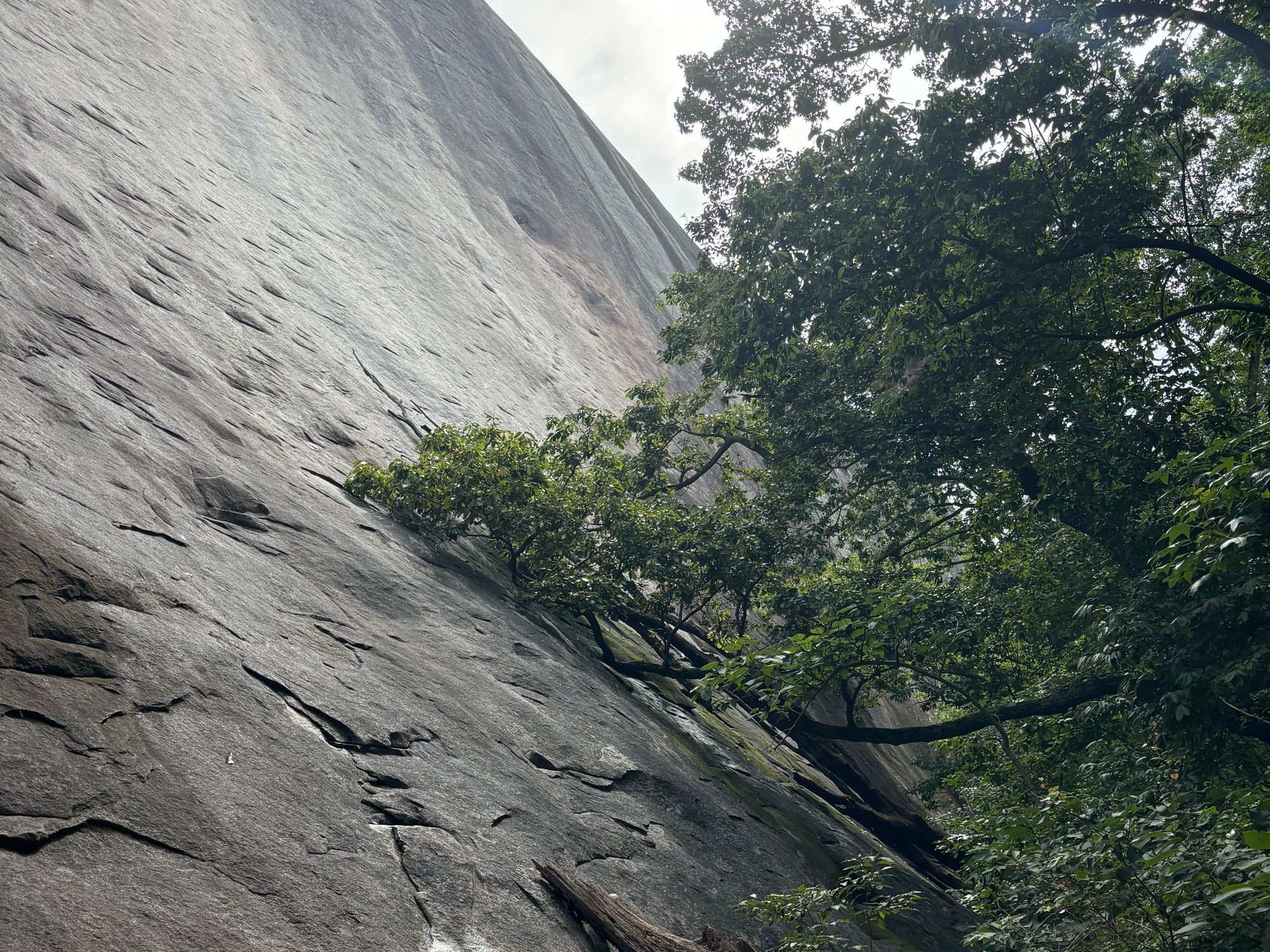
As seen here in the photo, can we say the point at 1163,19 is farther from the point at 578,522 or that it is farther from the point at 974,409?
the point at 578,522

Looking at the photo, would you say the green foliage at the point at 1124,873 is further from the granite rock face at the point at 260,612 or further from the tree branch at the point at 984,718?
the tree branch at the point at 984,718

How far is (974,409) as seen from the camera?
9.62 meters

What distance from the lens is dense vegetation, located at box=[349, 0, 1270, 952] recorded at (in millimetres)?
7547

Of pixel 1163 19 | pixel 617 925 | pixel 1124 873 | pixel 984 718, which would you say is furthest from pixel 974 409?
pixel 617 925

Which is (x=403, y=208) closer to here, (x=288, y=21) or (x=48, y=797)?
(x=288, y=21)

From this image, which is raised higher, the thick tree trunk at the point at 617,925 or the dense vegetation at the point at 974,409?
the dense vegetation at the point at 974,409

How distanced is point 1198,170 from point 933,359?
505cm

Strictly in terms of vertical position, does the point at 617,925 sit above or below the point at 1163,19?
below

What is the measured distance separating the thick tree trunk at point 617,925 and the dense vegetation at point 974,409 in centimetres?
210

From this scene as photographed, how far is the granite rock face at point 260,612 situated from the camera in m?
3.69

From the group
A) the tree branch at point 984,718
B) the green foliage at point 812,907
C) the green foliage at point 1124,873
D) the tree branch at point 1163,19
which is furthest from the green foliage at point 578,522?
the tree branch at point 1163,19

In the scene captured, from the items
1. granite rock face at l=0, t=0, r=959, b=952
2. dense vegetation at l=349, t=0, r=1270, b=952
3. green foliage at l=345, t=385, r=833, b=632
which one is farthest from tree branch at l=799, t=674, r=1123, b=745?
green foliage at l=345, t=385, r=833, b=632

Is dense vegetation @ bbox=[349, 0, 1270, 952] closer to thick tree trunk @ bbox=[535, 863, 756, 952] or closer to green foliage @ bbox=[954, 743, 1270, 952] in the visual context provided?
green foliage @ bbox=[954, 743, 1270, 952]

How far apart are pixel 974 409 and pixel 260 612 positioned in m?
7.19
